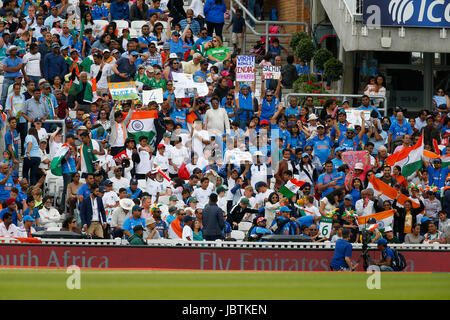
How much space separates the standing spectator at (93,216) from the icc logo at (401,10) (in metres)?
9.87

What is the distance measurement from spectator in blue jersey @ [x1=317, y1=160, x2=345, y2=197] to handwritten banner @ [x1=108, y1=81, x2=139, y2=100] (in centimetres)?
448

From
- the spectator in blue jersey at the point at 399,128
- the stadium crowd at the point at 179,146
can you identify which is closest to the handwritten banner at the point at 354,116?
the stadium crowd at the point at 179,146

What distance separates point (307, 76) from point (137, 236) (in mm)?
9596

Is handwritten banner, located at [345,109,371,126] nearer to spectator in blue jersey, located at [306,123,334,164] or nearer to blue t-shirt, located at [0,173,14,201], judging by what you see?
spectator in blue jersey, located at [306,123,334,164]

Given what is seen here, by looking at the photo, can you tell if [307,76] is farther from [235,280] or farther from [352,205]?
[235,280]

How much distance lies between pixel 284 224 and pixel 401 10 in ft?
29.6

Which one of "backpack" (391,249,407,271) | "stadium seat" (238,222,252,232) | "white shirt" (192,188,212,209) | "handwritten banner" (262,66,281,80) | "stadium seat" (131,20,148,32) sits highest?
"stadium seat" (131,20,148,32)

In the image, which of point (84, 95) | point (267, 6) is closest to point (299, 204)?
point (84, 95)

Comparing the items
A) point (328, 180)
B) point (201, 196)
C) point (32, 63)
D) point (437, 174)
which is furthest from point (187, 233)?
point (32, 63)

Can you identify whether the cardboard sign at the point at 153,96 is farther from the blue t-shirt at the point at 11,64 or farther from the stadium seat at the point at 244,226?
the stadium seat at the point at 244,226

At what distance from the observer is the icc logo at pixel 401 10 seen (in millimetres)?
25828

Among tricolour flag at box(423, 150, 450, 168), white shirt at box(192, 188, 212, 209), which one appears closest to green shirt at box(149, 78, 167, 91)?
white shirt at box(192, 188, 212, 209)

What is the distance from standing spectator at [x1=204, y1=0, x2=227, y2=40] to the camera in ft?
88.7

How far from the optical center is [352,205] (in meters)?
20.7
